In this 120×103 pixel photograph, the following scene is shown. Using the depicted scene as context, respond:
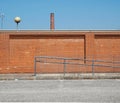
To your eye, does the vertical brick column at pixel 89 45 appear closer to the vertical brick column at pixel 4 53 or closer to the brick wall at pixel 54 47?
the brick wall at pixel 54 47

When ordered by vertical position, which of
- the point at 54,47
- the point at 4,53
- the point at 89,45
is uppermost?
the point at 89,45

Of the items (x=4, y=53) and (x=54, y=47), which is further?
(x=54, y=47)

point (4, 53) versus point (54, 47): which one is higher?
point (54, 47)

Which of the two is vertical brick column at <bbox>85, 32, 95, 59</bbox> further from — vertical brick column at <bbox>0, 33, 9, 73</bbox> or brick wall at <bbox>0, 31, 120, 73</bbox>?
vertical brick column at <bbox>0, 33, 9, 73</bbox>

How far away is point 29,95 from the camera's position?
11.6 metres

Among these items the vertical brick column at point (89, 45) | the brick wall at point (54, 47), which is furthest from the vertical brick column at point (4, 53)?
the vertical brick column at point (89, 45)

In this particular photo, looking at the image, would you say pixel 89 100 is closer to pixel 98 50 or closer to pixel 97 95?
pixel 97 95

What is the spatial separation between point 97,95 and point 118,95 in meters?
0.76

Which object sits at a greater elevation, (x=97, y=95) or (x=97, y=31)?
(x=97, y=31)

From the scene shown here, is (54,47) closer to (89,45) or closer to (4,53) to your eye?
(89,45)

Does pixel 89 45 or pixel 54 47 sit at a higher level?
pixel 89 45

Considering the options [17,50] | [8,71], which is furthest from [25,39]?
[8,71]

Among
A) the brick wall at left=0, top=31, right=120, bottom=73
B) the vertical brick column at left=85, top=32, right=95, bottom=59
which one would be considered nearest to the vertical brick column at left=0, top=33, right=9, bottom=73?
the brick wall at left=0, top=31, right=120, bottom=73

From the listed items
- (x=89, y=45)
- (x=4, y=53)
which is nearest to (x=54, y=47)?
(x=89, y=45)
